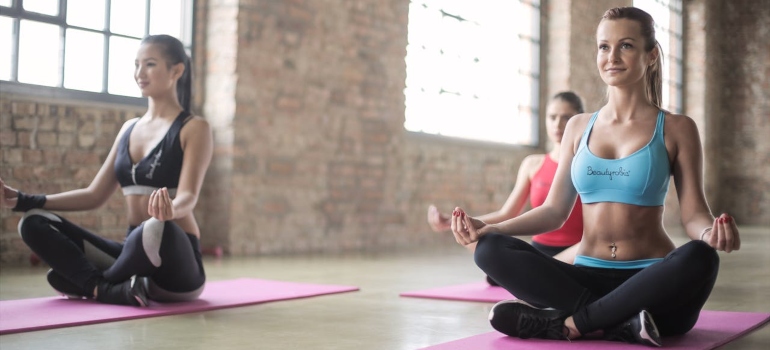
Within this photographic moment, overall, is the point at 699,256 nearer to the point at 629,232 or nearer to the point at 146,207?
the point at 629,232

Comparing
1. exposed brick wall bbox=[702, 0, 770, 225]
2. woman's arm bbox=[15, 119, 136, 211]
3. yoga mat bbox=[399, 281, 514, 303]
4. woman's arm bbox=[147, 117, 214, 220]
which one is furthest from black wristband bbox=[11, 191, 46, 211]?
exposed brick wall bbox=[702, 0, 770, 225]

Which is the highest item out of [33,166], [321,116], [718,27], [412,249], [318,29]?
[718,27]

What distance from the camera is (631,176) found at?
2.64m

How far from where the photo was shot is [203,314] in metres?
3.34

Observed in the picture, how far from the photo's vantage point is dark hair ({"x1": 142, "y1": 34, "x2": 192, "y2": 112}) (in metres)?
3.63

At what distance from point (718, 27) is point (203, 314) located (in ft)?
47.1

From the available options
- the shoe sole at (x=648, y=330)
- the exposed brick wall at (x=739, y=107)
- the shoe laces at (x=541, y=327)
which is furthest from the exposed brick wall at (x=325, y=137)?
the exposed brick wall at (x=739, y=107)

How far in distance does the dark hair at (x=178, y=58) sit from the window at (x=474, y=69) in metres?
4.89

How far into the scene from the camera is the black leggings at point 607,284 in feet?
8.01

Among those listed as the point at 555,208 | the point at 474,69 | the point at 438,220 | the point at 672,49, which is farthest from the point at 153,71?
the point at 672,49

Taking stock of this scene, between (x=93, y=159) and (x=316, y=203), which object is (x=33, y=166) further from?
(x=316, y=203)

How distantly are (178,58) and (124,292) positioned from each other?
0.93 meters

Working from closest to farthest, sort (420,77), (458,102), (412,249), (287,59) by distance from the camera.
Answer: (287,59), (412,249), (420,77), (458,102)

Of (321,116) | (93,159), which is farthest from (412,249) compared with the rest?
(93,159)
